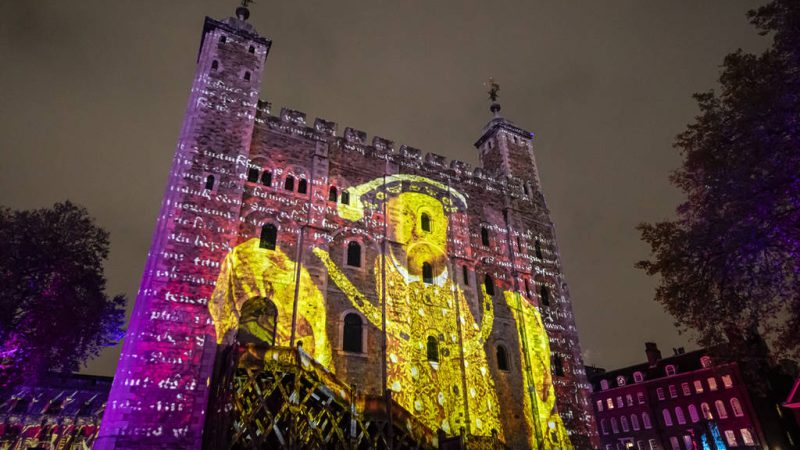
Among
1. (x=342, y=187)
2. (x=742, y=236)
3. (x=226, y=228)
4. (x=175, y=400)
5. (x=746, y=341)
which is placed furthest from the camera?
(x=342, y=187)

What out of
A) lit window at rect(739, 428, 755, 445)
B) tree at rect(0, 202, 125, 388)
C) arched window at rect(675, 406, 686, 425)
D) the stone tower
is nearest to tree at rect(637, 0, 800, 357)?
the stone tower

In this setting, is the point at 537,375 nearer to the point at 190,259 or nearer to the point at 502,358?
the point at 502,358

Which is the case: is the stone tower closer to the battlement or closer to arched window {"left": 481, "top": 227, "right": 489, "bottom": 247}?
the battlement

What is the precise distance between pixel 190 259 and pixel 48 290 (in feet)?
27.2

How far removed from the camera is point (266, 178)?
20.0 m

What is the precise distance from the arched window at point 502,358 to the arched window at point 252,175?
532 inches

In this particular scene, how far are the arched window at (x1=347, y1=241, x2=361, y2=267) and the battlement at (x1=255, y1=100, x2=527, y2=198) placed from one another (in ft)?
16.6

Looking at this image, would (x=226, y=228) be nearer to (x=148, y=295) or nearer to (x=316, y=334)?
(x=148, y=295)

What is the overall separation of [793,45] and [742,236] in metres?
4.76

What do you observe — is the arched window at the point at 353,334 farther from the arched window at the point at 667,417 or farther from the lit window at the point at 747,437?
the arched window at the point at 667,417

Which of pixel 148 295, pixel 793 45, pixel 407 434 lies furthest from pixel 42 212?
pixel 793 45

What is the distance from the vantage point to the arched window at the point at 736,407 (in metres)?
36.5

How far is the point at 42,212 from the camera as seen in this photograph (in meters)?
20.6

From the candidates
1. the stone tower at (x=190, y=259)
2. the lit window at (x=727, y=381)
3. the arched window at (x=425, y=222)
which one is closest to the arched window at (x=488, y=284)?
the arched window at (x=425, y=222)
